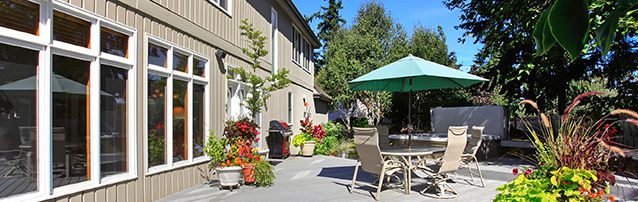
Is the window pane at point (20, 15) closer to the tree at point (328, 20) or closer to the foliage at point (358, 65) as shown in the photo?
the foliage at point (358, 65)

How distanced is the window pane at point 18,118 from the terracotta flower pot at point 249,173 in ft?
10.5

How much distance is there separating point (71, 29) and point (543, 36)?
15.1ft

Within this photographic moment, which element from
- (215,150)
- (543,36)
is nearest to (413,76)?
(215,150)

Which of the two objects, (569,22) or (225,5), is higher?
(225,5)

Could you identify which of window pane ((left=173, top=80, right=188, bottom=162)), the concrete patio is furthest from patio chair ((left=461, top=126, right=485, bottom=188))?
window pane ((left=173, top=80, right=188, bottom=162))

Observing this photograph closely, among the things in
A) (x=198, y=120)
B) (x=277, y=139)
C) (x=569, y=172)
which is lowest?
(x=277, y=139)

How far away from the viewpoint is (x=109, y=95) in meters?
4.73

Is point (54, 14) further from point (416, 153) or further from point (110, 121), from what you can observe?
point (416, 153)

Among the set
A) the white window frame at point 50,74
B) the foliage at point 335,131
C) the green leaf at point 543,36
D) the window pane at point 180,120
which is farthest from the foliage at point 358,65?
the green leaf at point 543,36

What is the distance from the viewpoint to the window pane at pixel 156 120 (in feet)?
18.0

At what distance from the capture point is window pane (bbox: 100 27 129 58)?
461 centimetres

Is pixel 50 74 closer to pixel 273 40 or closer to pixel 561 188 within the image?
pixel 561 188

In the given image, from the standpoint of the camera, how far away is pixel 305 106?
14.8 meters

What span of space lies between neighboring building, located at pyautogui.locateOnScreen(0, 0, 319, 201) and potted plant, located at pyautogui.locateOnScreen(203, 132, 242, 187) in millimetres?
395
